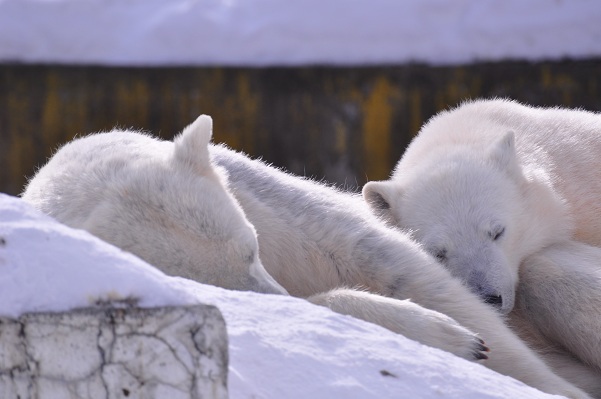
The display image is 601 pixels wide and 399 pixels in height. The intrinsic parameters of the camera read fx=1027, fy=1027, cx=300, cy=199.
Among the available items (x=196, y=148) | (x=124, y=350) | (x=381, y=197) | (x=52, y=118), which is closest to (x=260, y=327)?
(x=124, y=350)

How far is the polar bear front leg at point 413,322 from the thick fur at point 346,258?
30cm

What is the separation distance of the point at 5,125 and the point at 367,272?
4.23 meters

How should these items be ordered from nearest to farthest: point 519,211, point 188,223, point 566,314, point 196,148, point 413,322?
point 413,322, point 188,223, point 196,148, point 566,314, point 519,211

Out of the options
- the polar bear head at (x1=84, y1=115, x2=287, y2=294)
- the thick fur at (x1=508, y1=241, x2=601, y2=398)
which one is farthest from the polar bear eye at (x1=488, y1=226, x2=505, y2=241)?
the polar bear head at (x1=84, y1=115, x2=287, y2=294)

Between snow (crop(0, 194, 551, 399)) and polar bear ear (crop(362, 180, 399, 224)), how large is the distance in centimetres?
194

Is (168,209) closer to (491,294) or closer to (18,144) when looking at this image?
(491,294)


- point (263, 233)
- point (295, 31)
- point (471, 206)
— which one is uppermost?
point (295, 31)

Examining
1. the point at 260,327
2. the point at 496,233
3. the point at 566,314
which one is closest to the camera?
the point at 260,327

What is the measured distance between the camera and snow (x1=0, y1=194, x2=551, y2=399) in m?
1.68

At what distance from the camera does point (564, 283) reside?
3.44m

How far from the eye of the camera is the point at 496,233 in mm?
3906

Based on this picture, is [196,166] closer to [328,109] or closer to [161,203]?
[161,203]

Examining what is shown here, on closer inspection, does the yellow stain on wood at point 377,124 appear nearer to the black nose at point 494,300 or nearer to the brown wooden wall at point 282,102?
the brown wooden wall at point 282,102

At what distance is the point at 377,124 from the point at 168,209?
412cm
